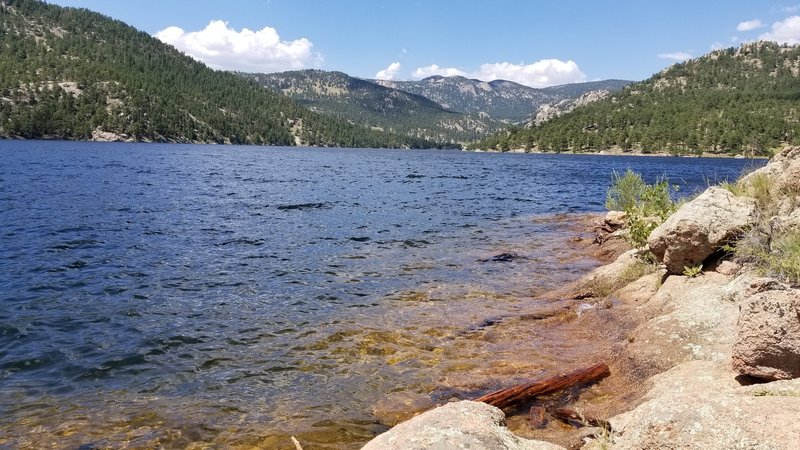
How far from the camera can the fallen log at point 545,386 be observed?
328 inches

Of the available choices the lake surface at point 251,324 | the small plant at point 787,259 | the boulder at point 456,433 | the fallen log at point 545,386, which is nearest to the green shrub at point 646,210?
the lake surface at point 251,324

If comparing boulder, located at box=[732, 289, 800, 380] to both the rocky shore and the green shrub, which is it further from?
the green shrub

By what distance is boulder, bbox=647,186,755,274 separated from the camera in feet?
36.6

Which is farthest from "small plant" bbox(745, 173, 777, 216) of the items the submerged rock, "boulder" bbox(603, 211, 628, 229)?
"boulder" bbox(603, 211, 628, 229)

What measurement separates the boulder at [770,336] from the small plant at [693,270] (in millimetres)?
5254

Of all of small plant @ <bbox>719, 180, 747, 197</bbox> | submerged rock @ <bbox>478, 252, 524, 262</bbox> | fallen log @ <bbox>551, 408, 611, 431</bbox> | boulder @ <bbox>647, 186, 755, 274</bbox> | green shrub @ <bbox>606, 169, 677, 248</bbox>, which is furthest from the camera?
submerged rock @ <bbox>478, 252, 524, 262</bbox>

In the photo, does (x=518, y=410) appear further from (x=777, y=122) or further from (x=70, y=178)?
(x=777, y=122)

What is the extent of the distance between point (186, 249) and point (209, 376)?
1281 cm

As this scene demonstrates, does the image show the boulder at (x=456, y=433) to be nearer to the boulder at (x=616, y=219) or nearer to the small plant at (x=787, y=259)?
the small plant at (x=787, y=259)

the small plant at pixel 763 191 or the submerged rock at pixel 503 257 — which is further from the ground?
the small plant at pixel 763 191

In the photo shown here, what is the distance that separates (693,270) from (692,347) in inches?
138

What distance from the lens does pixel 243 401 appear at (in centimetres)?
894

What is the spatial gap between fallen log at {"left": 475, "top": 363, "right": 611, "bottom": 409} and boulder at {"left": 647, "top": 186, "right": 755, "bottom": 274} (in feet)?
13.4

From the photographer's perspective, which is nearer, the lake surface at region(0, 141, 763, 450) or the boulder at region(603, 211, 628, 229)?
the lake surface at region(0, 141, 763, 450)
